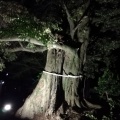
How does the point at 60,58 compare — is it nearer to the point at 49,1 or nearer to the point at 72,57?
the point at 72,57

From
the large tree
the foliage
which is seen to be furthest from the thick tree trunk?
the foliage

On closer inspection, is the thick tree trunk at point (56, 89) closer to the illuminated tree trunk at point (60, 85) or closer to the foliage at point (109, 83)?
the illuminated tree trunk at point (60, 85)

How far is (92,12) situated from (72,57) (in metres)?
2.77

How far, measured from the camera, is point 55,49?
31.4ft

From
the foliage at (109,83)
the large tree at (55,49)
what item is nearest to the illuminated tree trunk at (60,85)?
the large tree at (55,49)

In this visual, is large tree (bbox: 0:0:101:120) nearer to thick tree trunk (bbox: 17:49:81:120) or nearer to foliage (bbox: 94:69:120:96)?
thick tree trunk (bbox: 17:49:81:120)

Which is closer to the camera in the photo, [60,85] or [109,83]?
[60,85]

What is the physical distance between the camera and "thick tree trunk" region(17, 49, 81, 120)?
9219 millimetres

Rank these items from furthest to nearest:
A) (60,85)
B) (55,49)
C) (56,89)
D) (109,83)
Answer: (109,83) < (60,85) < (55,49) < (56,89)

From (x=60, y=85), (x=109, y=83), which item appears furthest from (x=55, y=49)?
(x=109, y=83)

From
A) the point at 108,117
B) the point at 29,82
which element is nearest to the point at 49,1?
the point at 108,117

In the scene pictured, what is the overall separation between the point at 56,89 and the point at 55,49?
1.73 metres

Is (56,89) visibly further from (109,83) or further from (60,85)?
(109,83)

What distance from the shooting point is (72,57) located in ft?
31.5
